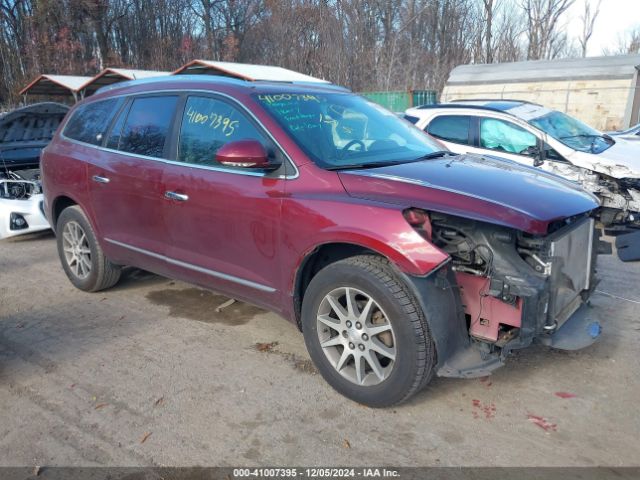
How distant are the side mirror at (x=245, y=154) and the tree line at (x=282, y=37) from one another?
23108 mm

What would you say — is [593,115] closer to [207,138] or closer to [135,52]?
[207,138]

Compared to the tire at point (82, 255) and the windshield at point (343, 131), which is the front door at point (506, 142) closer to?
the windshield at point (343, 131)

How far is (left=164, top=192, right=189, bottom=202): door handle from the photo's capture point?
12.8ft

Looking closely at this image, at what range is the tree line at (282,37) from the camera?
25.7 m

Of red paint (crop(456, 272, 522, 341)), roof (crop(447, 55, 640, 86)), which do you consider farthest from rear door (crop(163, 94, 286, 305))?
roof (crop(447, 55, 640, 86))

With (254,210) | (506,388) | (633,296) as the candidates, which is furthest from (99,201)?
(633,296)

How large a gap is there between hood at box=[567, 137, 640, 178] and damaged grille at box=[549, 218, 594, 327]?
165 inches

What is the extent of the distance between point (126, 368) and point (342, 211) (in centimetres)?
193

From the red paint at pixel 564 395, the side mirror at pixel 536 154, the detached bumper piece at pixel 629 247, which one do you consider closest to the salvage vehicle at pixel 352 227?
the red paint at pixel 564 395

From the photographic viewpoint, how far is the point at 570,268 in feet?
10.4

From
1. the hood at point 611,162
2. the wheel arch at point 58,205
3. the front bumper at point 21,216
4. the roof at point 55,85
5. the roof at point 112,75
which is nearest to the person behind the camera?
the wheel arch at point 58,205

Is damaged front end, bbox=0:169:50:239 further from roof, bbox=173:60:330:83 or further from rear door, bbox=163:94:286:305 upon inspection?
roof, bbox=173:60:330:83

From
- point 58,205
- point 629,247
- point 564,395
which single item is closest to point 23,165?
point 58,205

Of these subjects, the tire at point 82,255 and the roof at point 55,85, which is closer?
the tire at point 82,255
